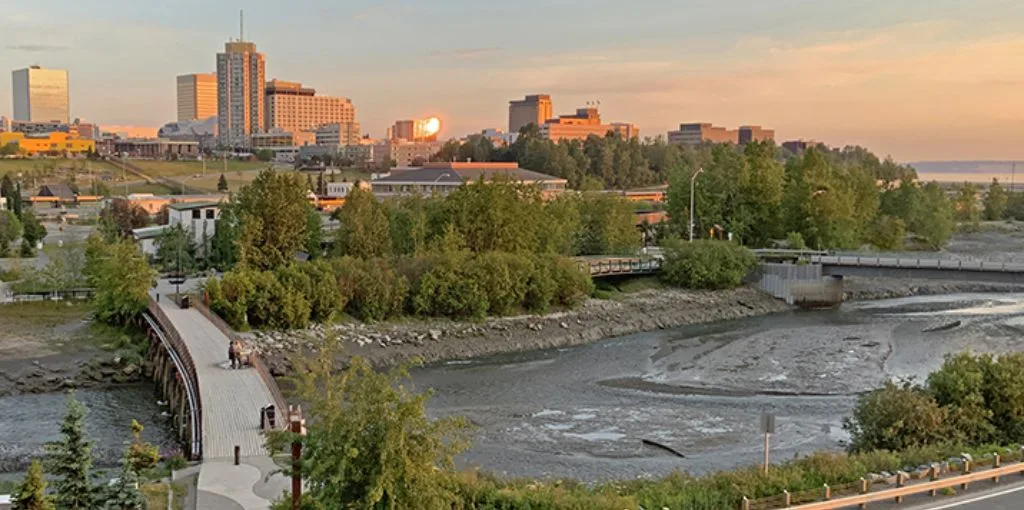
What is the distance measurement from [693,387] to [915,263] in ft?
95.3

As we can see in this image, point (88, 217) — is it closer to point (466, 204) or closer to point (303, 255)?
point (303, 255)

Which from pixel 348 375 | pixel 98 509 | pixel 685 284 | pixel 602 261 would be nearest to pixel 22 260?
pixel 602 261

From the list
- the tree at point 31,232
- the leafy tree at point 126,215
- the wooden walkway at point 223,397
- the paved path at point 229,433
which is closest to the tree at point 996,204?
the leafy tree at point 126,215

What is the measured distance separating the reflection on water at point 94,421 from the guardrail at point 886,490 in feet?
59.8

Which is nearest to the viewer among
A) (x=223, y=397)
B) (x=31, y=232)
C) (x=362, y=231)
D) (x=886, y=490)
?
(x=886, y=490)

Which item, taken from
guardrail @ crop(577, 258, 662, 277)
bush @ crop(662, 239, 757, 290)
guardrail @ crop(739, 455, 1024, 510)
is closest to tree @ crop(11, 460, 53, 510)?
guardrail @ crop(739, 455, 1024, 510)

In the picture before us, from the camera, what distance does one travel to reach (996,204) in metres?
143

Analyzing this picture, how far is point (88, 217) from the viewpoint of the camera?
103m

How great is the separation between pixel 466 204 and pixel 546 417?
96.5 feet

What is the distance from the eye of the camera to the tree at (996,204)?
142125 mm

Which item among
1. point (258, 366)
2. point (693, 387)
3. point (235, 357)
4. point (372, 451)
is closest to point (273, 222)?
point (235, 357)

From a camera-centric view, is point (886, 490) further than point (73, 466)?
Yes

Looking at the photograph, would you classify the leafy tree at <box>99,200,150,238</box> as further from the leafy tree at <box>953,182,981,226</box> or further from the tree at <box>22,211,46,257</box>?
the leafy tree at <box>953,182,981,226</box>

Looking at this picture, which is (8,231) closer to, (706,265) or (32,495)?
(706,265)
